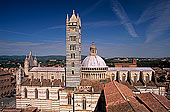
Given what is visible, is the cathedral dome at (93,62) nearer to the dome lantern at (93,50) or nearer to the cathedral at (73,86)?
the cathedral at (73,86)

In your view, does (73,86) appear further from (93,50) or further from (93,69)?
(93,50)

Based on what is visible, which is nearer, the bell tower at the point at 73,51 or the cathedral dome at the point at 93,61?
the bell tower at the point at 73,51

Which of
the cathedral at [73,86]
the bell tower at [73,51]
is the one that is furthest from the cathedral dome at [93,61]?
the bell tower at [73,51]

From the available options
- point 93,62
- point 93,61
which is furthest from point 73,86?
point 93,61

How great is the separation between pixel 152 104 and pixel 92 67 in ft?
69.2

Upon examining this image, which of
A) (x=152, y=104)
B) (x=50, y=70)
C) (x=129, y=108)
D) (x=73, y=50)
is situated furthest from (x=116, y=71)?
(x=129, y=108)

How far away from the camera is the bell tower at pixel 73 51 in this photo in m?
35.9

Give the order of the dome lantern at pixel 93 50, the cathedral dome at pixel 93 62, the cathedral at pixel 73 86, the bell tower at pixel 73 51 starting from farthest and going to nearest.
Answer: the dome lantern at pixel 93 50, the cathedral dome at pixel 93 62, the bell tower at pixel 73 51, the cathedral at pixel 73 86

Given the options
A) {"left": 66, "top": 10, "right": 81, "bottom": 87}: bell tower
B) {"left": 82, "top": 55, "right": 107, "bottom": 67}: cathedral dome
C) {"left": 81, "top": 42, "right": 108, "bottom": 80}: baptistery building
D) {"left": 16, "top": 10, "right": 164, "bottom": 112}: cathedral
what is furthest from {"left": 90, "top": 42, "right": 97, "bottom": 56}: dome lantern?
{"left": 66, "top": 10, "right": 81, "bottom": 87}: bell tower

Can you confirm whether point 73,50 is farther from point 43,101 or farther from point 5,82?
point 5,82

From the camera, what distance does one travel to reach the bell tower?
3588 cm

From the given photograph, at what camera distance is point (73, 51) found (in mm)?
36156

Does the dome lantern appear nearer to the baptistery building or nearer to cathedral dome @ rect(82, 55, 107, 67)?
cathedral dome @ rect(82, 55, 107, 67)

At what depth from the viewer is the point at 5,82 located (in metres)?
53.6
